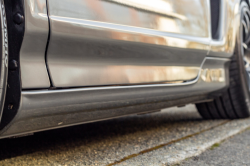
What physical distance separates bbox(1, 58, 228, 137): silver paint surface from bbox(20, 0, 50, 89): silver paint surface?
0.04m

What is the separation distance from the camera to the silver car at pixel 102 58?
2.82ft

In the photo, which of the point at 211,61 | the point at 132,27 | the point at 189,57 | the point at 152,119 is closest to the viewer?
the point at 132,27

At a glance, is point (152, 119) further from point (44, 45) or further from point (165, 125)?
point (44, 45)

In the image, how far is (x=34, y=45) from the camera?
89 centimetres

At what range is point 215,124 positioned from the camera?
6.68ft

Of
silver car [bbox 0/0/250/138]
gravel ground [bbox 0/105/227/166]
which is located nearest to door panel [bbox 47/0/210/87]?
silver car [bbox 0/0/250/138]

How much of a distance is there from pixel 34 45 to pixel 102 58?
0.29 meters

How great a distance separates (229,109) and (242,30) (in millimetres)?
592

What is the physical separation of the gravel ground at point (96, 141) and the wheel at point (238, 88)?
0.11 meters

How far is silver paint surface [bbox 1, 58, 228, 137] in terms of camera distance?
2.94ft

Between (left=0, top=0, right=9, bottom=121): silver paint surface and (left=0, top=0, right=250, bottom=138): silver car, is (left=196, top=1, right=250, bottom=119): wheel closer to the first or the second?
(left=0, top=0, right=250, bottom=138): silver car

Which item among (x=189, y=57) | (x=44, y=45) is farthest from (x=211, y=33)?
(x=44, y=45)

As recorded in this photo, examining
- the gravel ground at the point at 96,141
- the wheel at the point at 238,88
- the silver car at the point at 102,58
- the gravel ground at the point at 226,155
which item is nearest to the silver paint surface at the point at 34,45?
the silver car at the point at 102,58

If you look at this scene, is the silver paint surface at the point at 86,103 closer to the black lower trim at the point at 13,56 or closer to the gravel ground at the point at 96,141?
the black lower trim at the point at 13,56
